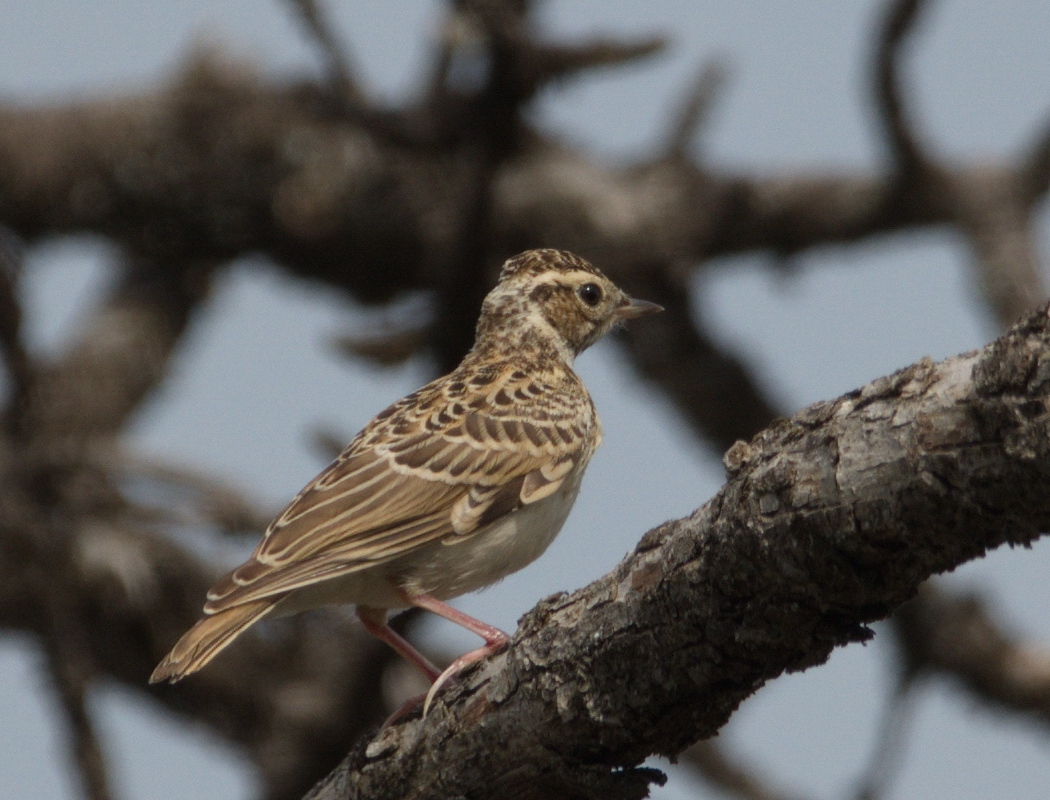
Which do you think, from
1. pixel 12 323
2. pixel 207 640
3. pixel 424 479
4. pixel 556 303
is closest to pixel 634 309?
pixel 556 303

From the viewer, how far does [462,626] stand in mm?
7027

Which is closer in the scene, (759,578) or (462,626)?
(759,578)

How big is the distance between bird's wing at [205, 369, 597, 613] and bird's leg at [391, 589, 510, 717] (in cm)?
31

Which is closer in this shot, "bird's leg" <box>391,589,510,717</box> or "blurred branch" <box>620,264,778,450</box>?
"bird's leg" <box>391,589,510,717</box>

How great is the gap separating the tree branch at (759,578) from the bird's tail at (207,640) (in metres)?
1.06

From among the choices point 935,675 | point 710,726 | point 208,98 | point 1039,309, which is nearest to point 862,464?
point 1039,309

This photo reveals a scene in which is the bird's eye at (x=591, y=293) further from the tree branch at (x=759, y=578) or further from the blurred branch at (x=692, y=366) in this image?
the blurred branch at (x=692, y=366)

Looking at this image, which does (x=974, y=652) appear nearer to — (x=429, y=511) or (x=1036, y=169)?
(x=1036, y=169)

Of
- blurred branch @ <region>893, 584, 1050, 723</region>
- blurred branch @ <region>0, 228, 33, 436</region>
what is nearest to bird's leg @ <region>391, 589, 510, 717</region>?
blurred branch @ <region>0, 228, 33, 436</region>

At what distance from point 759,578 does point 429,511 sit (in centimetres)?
309

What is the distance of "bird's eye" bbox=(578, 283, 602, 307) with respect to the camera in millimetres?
9531

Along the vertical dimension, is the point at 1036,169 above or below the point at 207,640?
above

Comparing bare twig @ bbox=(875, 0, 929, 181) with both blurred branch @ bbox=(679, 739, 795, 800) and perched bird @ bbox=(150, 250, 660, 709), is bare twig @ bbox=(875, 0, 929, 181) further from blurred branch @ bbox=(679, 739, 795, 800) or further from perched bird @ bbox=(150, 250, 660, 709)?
blurred branch @ bbox=(679, 739, 795, 800)

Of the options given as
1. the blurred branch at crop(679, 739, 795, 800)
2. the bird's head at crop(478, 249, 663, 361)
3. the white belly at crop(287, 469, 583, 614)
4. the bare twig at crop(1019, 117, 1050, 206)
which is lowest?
the white belly at crop(287, 469, 583, 614)
